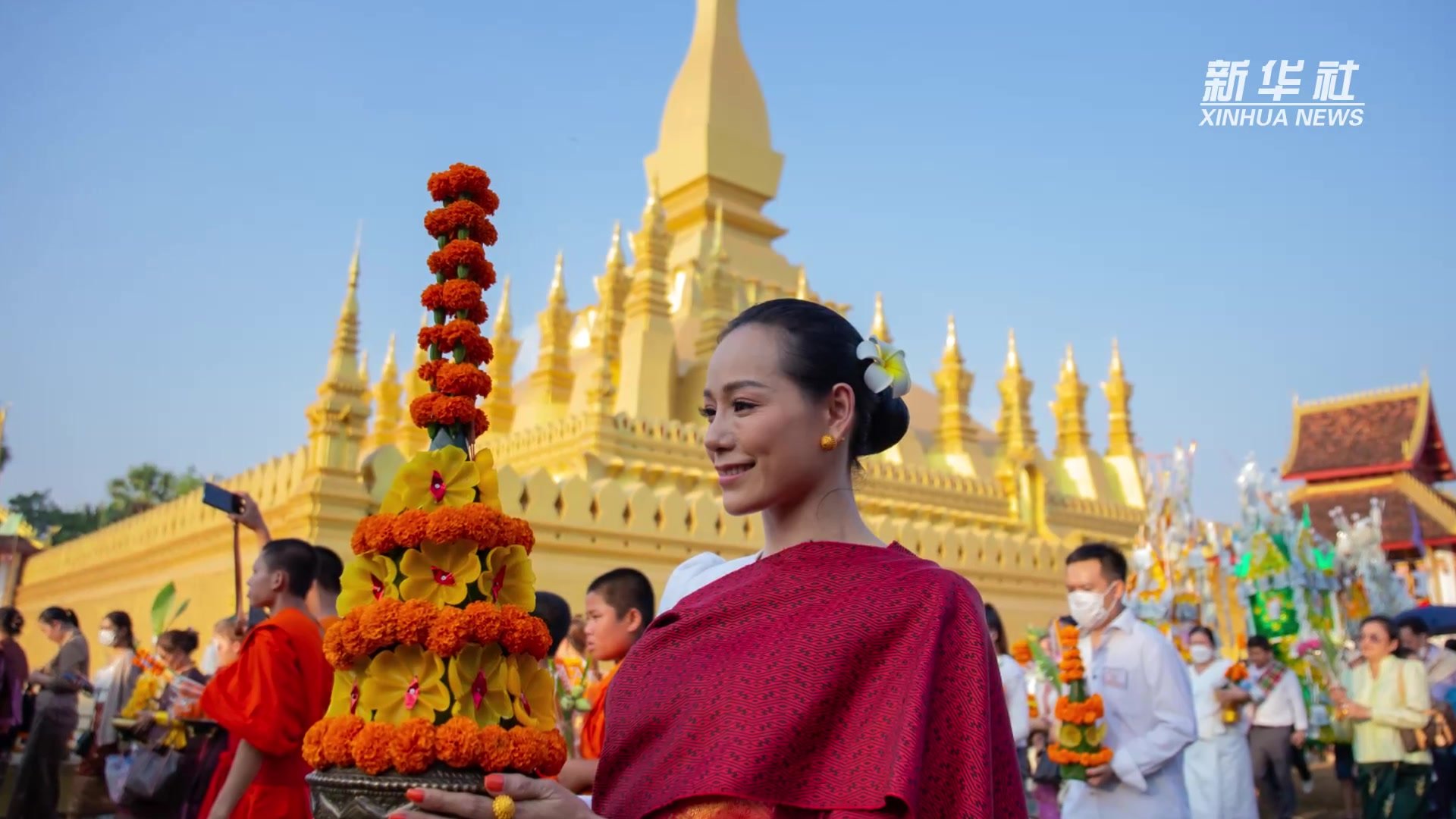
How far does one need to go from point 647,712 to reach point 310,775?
1.59ft

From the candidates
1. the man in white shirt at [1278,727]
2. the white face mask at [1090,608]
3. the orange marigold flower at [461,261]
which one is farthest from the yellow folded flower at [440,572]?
the man in white shirt at [1278,727]

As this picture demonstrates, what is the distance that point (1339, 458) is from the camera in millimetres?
30609

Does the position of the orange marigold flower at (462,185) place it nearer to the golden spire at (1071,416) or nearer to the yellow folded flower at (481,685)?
the yellow folded flower at (481,685)

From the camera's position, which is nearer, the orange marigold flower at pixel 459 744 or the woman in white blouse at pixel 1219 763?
the orange marigold flower at pixel 459 744

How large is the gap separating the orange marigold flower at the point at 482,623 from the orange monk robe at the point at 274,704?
2.04 meters

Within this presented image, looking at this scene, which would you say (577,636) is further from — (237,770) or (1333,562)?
(1333,562)

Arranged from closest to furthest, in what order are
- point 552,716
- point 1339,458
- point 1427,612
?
point 552,716 < point 1427,612 < point 1339,458

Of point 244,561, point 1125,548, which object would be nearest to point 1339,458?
point 1125,548

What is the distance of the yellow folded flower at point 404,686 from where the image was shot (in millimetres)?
1592

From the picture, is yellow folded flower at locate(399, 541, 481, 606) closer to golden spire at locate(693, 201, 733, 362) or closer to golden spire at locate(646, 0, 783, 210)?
golden spire at locate(693, 201, 733, 362)

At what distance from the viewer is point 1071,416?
21.7m

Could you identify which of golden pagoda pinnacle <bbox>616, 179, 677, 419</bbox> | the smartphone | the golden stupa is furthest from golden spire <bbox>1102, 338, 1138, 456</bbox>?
the smartphone

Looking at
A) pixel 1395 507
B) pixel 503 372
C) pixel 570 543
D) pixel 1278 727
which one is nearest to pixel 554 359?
pixel 503 372

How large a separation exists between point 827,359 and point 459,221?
2.15 ft
